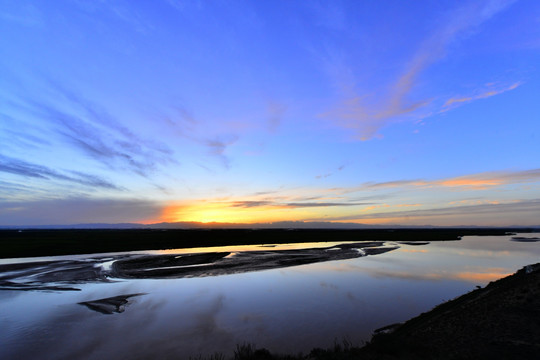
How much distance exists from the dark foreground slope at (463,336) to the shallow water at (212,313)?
1.65 meters

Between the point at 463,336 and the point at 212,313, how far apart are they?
39.2 ft

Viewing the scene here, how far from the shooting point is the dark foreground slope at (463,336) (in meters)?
9.27

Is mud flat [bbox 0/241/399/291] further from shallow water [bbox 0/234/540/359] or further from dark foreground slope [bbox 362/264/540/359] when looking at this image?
dark foreground slope [bbox 362/264/540/359]

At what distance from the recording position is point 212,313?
16.1 m

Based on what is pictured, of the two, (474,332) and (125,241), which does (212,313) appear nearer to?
(474,332)

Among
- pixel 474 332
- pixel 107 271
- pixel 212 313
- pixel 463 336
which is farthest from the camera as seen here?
pixel 107 271

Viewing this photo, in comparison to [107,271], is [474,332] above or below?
below

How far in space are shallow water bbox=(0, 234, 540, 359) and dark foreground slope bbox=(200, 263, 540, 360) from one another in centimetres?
165

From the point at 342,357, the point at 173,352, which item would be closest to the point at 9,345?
the point at 173,352

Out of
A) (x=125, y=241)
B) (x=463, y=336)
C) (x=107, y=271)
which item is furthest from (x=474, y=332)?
(x=125, y=241)

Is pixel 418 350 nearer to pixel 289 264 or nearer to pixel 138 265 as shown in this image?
pixel 289 264

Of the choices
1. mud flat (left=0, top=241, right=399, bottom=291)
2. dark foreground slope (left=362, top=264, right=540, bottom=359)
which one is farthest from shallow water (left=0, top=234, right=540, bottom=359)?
dark foreground slope (left=362, top=264, right=540, bottom=359)

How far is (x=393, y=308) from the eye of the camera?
16.8 meters

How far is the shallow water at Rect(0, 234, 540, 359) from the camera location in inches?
468
